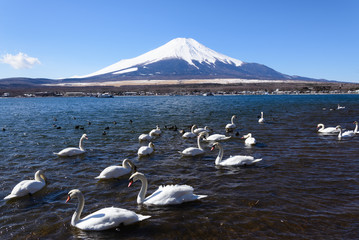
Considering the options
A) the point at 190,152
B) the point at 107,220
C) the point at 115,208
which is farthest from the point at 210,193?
the point at 190,152

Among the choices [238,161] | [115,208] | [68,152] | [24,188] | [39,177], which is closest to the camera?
[115,208]

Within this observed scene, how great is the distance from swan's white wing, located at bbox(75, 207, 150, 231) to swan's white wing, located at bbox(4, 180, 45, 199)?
3.07 metres

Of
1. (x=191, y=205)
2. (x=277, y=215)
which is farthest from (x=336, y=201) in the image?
(x=191, y=205)

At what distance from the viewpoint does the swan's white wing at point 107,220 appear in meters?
6.92

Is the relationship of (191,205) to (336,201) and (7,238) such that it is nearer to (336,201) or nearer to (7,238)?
(336,201)

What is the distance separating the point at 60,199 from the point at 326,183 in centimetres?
928

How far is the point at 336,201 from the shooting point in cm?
837

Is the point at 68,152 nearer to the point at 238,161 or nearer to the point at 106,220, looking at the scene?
the point at 106,220

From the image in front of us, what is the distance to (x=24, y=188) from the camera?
355 inches

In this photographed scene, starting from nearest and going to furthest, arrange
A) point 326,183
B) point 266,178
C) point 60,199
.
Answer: point 60,199 → point 326,183 → point 266,178

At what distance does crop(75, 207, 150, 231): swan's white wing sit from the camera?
6.92m

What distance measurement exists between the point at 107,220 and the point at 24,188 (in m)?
3.91

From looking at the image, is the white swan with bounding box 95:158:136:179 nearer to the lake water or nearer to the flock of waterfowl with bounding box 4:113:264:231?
the flock of waterfowl with bounding box 4:113:264:231

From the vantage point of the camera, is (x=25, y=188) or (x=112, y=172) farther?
(x=112, y=172)
